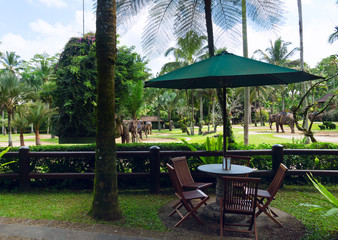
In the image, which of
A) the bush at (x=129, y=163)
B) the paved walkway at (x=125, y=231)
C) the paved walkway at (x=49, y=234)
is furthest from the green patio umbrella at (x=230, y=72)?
the paved walkway at (x=49, y=234)

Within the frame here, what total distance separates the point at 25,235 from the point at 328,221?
4.58 metres

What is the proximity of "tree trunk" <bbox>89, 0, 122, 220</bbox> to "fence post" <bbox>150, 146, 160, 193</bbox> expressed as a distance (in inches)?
64.5

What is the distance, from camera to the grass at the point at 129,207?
4074 millimetres

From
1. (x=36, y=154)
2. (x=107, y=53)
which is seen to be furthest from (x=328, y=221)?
(x=36, y=154)

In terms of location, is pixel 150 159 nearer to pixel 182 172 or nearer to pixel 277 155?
pixel 182 172

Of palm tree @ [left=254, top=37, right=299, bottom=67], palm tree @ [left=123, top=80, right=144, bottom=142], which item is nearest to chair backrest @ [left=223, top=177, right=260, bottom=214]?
palm tree @ [left=123, top=80, right=144, bottom=142]

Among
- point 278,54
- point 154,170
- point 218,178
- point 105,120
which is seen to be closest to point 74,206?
point 154,170

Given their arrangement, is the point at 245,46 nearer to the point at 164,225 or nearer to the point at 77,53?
the point at 164,225

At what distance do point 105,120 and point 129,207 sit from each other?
179 centimetres

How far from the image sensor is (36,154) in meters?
6.06

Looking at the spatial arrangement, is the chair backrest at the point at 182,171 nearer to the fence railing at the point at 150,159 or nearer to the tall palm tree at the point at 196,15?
the fence railing at the point at 150,159

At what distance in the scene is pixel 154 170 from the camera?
19.2 feet

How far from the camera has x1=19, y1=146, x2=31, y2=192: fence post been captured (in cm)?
595

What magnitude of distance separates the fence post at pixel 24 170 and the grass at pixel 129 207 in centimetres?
21
